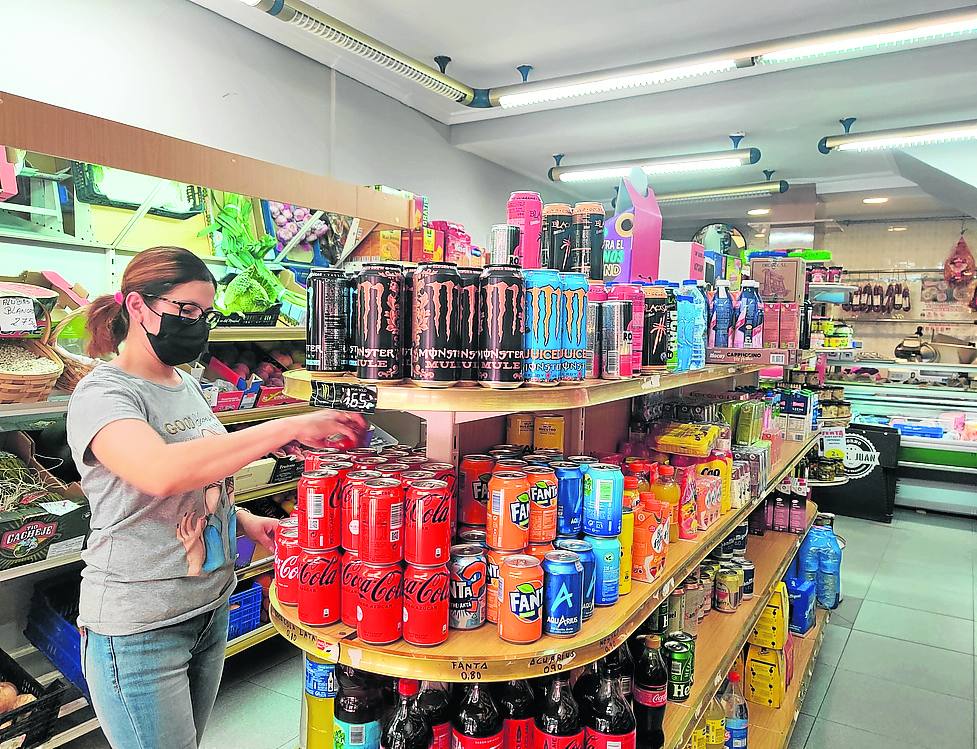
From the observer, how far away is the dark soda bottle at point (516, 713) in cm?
150

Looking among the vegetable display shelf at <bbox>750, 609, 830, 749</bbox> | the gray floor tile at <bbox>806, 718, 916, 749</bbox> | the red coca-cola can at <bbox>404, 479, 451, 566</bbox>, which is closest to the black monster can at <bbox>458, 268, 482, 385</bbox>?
the red coca-cola can at <bbox>404, 479, 451, 566</bbox>

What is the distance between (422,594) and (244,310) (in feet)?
8.86

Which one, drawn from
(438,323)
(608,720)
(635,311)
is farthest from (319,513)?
(635,311)

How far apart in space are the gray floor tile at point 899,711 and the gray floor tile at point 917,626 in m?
0.72

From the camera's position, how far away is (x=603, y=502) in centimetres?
160

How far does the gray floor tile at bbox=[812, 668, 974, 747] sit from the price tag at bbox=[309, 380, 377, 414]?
10.9 feet

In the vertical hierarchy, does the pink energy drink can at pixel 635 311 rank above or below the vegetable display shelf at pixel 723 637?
above

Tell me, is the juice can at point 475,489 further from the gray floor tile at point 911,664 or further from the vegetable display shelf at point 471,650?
the gray floor tile at point 911,664

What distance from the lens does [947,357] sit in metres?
8.88

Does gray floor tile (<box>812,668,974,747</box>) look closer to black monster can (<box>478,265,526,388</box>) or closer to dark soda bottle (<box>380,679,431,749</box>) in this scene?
dark soda bottle (<box>380,679,431,749</box>)

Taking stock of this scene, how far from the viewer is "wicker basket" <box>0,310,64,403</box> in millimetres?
2557

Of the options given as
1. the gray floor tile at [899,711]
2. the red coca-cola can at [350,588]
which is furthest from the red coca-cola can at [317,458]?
the gray floor tile at [899,711]

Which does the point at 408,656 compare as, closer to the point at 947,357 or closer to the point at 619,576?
the point at 619,576

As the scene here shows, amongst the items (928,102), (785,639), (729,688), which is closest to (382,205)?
(729,688)
